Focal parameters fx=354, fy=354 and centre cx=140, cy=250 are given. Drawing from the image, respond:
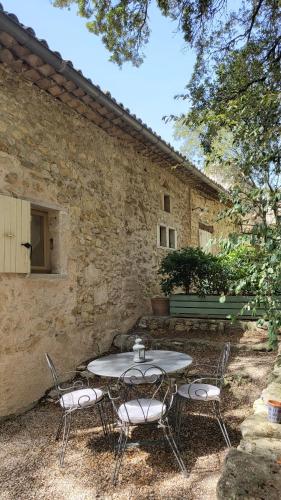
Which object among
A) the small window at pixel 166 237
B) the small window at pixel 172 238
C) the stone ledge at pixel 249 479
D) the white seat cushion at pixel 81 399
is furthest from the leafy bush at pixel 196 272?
the stone ledge at pixel 249 479

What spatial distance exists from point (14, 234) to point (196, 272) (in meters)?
3.91

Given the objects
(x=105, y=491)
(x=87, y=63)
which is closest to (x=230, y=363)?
(x=105, y=491)

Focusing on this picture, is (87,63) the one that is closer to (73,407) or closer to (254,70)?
(254,70)

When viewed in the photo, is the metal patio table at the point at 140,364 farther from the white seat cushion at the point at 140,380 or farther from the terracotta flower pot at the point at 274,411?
the terracotta flower pot at the point at 274,411

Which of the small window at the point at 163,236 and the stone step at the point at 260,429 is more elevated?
the small window at the point at 163,236

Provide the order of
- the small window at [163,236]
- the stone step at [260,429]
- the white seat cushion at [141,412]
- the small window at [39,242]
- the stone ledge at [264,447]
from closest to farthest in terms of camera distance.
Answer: the stone ledge at [264,447], the stone step at [260,429], the white seat cushion at [141,412], the small window at [39,242], the small window at [163,236]

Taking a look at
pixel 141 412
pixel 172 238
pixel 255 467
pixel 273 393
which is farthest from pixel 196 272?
pixel 255 467

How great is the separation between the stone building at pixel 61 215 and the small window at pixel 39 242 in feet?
0.05

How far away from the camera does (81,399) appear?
3.21 m

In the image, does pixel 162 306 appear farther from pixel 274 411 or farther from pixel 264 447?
pixel 264 447

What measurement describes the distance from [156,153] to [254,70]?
9.71 ft

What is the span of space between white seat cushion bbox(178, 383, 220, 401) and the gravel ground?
0.40 metres

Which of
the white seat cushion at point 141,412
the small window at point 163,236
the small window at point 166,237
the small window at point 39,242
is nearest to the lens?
the white seat cushion at point 141,412

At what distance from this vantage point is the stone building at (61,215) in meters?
3.93
